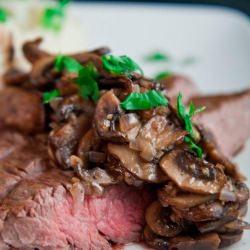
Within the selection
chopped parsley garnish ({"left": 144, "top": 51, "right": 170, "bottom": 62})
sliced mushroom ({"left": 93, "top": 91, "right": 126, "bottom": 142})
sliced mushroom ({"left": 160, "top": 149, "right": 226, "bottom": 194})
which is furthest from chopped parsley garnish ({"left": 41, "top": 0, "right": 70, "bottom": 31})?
sliced mushroom ({"left": 160, "top": 149, "right": 226, "bottom": 194})

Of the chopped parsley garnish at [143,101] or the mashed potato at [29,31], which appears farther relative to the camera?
the mashed potato at [29,31]

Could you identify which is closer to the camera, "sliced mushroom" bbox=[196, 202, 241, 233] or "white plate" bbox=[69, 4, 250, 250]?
"sliced mushroom" bbox=[196, 202, 241, 233]

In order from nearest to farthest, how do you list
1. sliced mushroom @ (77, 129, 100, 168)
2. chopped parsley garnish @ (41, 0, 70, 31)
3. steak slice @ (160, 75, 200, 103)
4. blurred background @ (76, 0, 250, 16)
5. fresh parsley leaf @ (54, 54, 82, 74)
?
1. sliced mushroom @ (77, 129, 100, 168)
2. fresh parsley leaf @ (54, 54, 82, 74)
3. steak slice @ (160, 75, 200, 103)
4. chopped parsley garnish @ (41, 0, 70, 31)
5. blurred background @ (76, 0, 250, 16)

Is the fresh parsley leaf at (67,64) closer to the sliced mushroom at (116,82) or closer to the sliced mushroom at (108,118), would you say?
the sliced mushroom at (116,82)

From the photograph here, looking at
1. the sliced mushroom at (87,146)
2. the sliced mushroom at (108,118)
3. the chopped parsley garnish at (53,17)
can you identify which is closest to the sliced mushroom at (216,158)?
the sliced mushroom at (108,118)

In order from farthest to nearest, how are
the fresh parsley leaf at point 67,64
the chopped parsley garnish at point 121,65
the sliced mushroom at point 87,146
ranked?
1. the fresh parsley leaf at point 67,64
2. the chopped parsley garnish at point 121,65
3. the sliced mushroom at point 87,146

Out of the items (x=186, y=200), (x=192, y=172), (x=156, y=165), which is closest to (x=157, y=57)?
(x=156, y=165)

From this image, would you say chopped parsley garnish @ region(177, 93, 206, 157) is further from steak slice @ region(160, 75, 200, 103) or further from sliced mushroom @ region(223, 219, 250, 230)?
steak slice @ region(160, 75, 200, 103)
